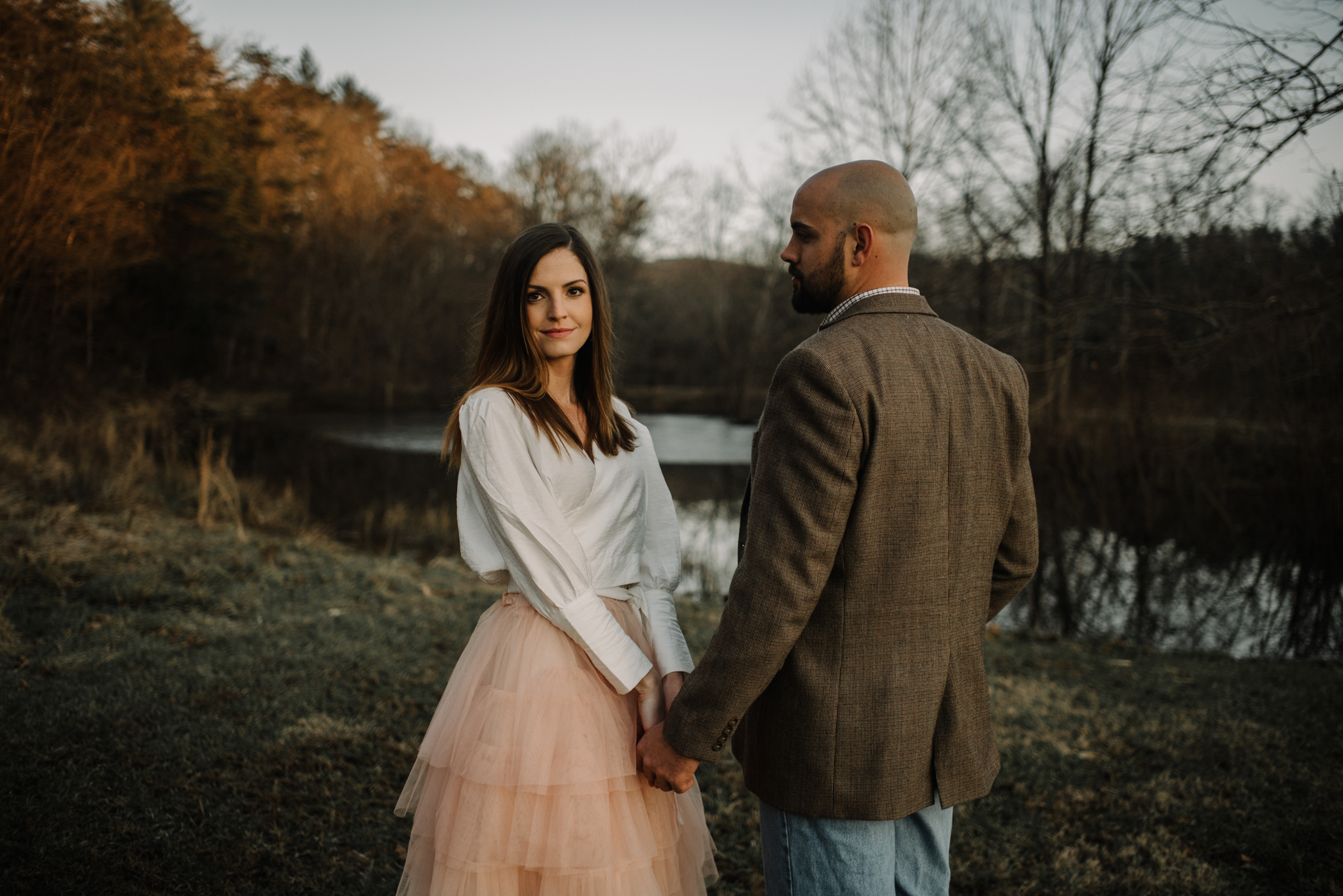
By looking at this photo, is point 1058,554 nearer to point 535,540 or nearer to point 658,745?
point 658,745

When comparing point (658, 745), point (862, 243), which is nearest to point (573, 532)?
point (658, 745)

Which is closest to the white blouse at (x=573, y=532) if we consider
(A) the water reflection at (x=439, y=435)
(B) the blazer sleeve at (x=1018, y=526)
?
(B) the blazer sleeve at (x=1018, y=526)

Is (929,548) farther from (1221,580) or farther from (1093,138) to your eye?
(1221,580)

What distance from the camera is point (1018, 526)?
168 centimetres

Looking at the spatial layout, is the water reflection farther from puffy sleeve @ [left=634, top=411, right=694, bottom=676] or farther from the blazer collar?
the blazer collar

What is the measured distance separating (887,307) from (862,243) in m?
0.14

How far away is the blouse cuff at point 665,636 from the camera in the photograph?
5.89ft

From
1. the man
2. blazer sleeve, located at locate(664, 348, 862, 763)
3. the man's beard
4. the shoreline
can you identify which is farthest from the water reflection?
blazer sleeve, located at locate(664, 348, 862, 763)

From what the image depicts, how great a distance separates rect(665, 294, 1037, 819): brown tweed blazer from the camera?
1.36 meters

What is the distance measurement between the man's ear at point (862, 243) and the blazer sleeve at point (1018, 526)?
374 mm

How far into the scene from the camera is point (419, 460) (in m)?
16.7

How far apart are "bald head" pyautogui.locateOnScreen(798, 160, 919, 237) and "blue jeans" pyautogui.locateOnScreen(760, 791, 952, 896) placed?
3.61ft

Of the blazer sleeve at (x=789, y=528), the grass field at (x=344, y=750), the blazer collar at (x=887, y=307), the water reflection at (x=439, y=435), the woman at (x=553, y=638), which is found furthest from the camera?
the water reflection at (x=439, y=435)

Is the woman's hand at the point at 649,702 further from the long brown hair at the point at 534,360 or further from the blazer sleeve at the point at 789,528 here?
the long brown hair at the point at 534,360
